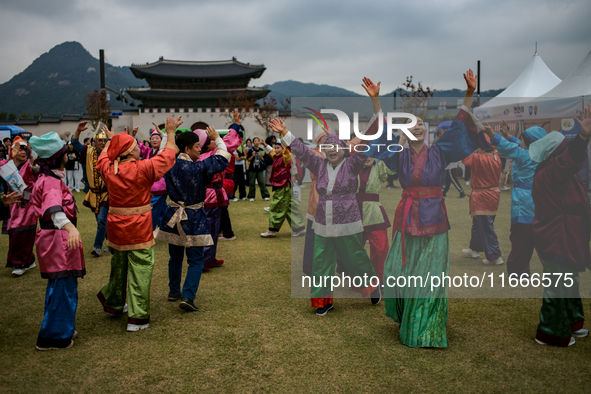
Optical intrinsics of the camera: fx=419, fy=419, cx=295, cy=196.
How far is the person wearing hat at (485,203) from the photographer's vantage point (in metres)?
4.15

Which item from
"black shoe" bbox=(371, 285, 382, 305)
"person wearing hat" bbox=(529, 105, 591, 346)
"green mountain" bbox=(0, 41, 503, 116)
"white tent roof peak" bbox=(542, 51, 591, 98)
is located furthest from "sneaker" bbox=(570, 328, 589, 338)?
"green mountain" bbox=(0, 41, 503, 116)

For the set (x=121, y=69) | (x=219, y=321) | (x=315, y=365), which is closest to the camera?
(x=315, y=365)

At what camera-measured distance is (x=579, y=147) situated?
10.2 feet

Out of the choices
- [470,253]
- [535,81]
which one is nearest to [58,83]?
[535,81]

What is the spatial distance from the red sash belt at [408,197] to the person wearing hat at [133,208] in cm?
187

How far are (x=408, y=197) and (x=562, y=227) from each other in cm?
116

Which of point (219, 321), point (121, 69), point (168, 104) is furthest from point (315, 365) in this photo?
point (121, 69)

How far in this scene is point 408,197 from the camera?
3.31 meters

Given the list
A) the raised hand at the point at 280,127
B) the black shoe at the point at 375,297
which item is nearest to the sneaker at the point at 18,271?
the raised hand at the point at 280,127

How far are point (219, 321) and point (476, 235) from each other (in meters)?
2.77

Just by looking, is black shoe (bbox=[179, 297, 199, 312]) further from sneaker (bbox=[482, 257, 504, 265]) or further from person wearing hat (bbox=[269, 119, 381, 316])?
sneaker (bbox=[482, 257, 504, 265])

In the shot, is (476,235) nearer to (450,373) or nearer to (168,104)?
(450,373)

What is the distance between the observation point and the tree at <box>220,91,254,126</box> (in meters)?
32.3

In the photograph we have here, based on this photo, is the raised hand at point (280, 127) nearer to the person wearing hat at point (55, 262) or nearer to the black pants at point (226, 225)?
the person wearing hat at point (55, 262)
